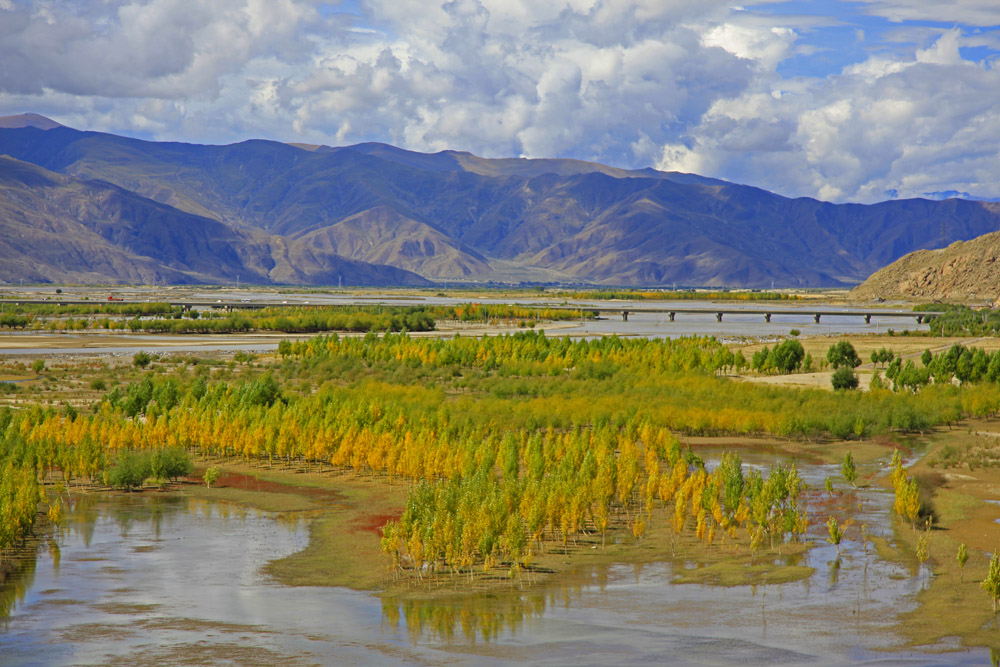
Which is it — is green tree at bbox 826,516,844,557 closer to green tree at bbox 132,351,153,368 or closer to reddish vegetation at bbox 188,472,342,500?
reddish vegetation at bbox 188,472,342,500

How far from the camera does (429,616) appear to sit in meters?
19.0

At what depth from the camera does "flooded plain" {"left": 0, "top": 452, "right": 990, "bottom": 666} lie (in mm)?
16797

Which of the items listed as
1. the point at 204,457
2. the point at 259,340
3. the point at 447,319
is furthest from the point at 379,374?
the point at 447,319

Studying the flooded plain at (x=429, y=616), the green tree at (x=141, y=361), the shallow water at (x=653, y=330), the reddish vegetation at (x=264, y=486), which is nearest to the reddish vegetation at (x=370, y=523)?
the flooded plain at (x=429, y=616)

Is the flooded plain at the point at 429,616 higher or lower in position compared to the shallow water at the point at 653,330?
lower

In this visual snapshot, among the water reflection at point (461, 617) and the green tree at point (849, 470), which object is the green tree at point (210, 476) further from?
the green tree at point (849, 470)

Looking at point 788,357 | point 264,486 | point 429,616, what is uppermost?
point 788,357

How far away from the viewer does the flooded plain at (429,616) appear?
16.8m

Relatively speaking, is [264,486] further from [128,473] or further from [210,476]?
[128,473]

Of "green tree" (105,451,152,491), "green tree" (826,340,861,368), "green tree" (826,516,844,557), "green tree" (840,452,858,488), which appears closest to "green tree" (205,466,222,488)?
"green tree" (105,451,152,491)

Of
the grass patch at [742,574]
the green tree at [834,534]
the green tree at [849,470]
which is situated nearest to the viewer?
the grass patch at [742,574]

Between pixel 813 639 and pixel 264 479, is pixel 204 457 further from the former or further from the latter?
pixel 813 639

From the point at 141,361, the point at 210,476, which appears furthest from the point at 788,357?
the point at 210,476

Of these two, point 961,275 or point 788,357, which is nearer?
point 788,357
